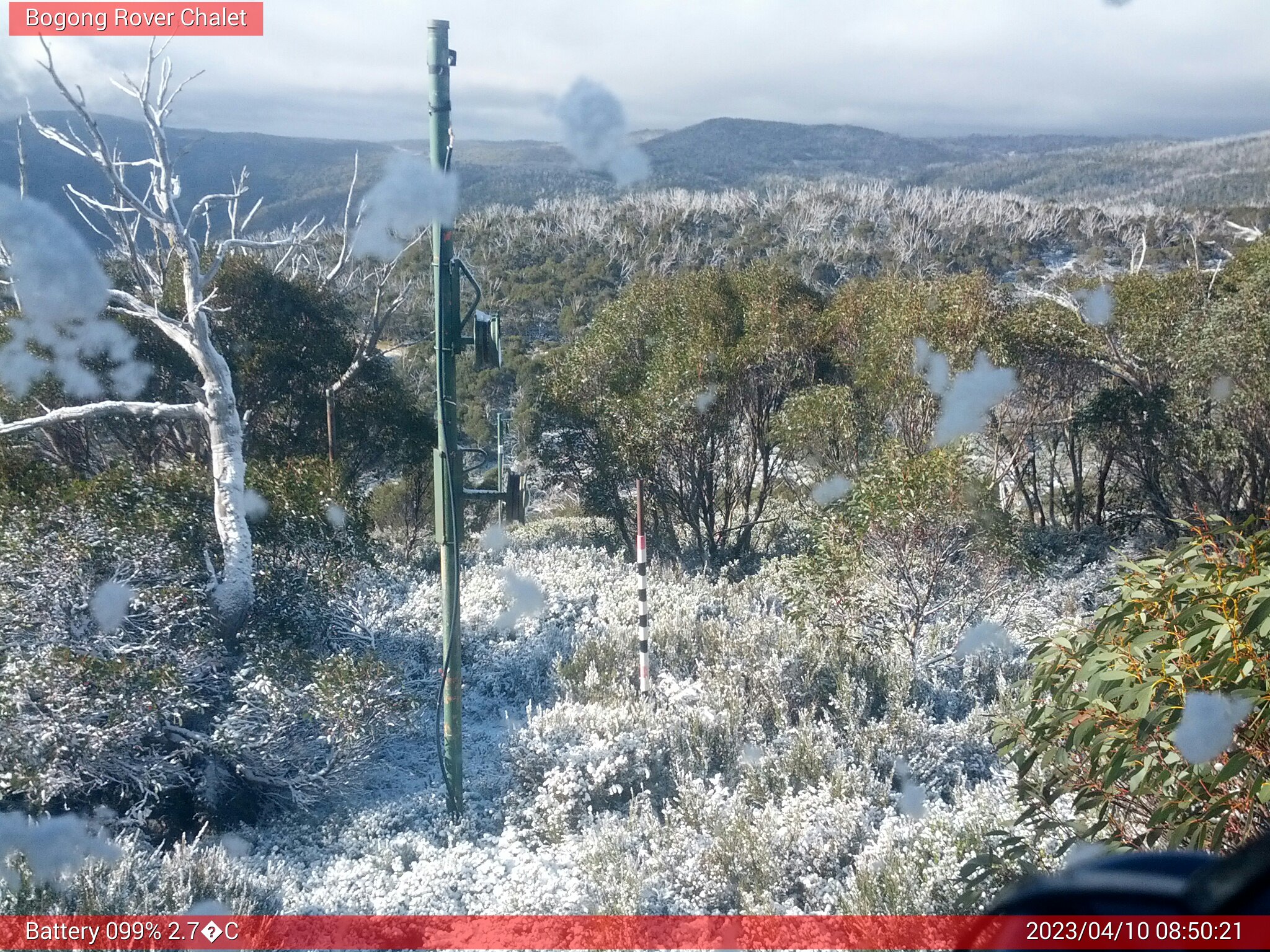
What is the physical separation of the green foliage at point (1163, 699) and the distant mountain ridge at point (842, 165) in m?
12.5

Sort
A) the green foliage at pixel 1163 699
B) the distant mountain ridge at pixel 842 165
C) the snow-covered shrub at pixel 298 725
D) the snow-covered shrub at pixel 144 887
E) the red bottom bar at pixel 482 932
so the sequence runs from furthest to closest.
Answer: the distant mountain ridge at pixel 842 165
the snow-covered shrub at pixel 298 725
the snow-covered shrub at pixel 144 887
the red bottom bar at pixel 482 932
the green foliage at pixel 1163 699

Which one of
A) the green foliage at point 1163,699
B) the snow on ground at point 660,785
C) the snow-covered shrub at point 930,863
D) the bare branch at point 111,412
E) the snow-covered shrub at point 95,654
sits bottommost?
the snow on ground at point 660,785

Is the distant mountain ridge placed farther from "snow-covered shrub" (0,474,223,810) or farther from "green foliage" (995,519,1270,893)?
"green foliage" (995,519,1270,893)

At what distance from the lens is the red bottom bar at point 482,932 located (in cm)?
380

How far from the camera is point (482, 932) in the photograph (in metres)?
4.29

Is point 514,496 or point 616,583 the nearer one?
point 514,496

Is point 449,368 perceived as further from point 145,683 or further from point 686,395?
point 686,395

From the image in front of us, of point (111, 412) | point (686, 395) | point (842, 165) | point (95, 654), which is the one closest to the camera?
point (95, 654)

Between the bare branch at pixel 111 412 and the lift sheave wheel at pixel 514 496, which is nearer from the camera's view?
the lift sheave wheel at pixel 514 496

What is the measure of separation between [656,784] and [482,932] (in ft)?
5.47

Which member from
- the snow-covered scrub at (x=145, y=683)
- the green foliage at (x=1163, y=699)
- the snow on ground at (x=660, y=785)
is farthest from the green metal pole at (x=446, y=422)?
the green foliage at (x=1163, y=699)

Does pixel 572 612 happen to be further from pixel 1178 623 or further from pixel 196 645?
pixel 1178 623

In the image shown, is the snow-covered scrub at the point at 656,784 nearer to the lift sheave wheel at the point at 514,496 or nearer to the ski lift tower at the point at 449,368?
the ski lift tower at the point at 449,368

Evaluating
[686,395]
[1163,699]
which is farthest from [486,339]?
[686,395]
